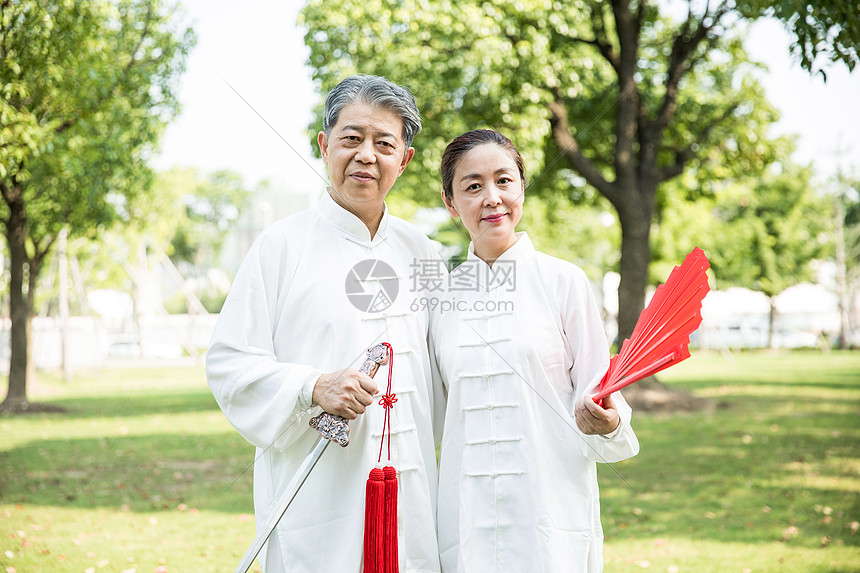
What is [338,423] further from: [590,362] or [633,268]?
[633,268]

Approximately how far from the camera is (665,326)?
200 cm

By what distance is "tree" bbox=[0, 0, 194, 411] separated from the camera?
7.50 metres

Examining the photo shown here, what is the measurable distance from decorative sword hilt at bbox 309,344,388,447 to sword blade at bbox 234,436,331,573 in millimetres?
47

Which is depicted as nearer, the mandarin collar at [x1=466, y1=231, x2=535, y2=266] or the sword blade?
the sword blade

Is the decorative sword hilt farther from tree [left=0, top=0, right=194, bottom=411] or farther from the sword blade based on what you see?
tree [left=0, top=0, right=194, bottom=411]

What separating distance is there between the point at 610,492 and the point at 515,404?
17.4 feet

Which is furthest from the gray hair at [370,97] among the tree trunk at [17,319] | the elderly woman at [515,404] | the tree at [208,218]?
the tree at [208,218]

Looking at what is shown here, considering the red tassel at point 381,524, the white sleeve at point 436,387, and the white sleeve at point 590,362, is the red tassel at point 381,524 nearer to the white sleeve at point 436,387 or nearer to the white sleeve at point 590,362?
the white sleeve at point 436,387

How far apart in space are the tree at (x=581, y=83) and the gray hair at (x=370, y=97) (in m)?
6.67

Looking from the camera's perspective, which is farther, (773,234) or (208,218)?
(208,218)

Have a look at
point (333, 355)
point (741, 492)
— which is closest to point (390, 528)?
point (333, 355)

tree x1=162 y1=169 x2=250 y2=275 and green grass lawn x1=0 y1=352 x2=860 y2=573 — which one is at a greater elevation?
tree x1=162 y1=169 x2=250 y2=275

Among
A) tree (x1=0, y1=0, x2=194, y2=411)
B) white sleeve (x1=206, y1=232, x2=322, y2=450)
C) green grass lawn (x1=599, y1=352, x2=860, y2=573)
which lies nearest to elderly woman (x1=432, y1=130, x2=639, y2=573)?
white sleeve (x1=206, y1=232, x2=322, y2=450)

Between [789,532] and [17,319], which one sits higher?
[17,319]
